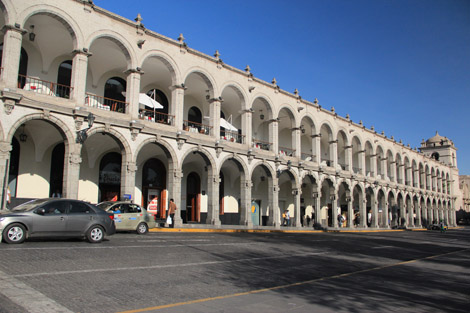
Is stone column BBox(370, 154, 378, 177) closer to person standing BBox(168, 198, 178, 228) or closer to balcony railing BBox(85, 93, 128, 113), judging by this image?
person standing BBox(168, 198, 178, 228)

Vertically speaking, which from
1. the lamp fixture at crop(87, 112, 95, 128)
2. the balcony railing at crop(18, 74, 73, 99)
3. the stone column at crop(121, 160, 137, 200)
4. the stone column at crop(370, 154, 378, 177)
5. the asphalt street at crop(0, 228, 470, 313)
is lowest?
the asphalt street at crop(0, 228, 470, 313)

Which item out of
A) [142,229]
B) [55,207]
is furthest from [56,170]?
[55,207]

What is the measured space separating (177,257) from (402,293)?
6.06 metres

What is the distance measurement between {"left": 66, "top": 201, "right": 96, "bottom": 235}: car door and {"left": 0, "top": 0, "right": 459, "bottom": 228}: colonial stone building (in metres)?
5.51

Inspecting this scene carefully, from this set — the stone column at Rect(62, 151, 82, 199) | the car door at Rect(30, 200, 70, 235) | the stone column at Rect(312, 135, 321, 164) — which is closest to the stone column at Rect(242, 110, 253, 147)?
the stone column at Rect(312, 135, 321, 164)

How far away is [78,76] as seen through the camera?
60.3 ft

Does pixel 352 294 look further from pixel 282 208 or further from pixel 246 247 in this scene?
pixel 282 208

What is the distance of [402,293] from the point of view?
26.1ft

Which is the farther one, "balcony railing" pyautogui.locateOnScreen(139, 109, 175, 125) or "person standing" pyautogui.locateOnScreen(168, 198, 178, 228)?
"balcony railing" pyautogui.locateOnScreen(139, 109, 175, 125)

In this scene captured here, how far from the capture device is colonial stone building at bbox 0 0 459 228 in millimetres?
17562

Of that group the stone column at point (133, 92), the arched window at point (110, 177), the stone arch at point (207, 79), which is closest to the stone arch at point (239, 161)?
the stone arch at point (207, 79)

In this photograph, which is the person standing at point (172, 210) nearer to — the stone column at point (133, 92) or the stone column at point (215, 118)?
the stone column at point (133, 92)

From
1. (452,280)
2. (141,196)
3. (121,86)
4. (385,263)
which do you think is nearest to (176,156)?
(141,196)

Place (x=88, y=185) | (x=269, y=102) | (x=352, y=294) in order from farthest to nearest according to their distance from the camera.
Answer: (x=269, y=102), (x=88, y=185), (x=352, y=294)
